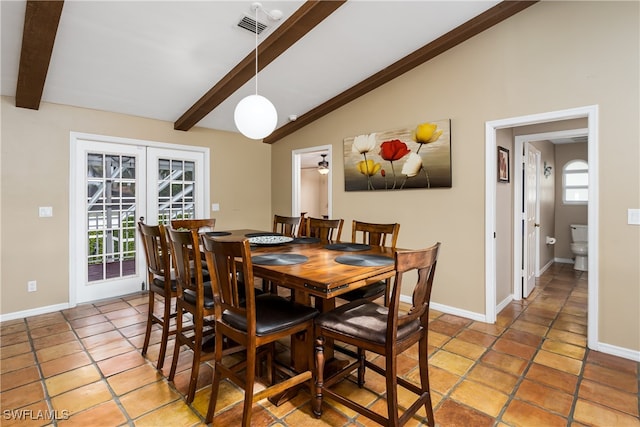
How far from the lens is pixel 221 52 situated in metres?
3.07

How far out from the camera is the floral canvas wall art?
11.4ft

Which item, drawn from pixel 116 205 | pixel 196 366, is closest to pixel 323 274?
pixel 196 366

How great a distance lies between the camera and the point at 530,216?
423 cm

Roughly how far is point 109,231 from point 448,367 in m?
4.01

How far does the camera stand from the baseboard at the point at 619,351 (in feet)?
8.19

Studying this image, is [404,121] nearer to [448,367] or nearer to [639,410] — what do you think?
[448,367]

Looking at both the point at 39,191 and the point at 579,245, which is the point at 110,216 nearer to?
the point at 39,191

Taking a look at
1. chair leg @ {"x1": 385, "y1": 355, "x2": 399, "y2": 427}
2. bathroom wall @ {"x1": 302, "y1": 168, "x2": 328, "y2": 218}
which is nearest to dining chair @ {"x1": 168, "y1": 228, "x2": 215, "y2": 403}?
chair leg @ {"x1": 385, "y1": 355, "x2": 399, "y2": 427}

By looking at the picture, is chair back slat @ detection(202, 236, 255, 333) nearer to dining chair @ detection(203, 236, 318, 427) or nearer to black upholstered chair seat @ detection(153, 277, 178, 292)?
dining chair @ detection(203, 236, 318, 427)

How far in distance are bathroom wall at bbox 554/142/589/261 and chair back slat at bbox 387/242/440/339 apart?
5886mm

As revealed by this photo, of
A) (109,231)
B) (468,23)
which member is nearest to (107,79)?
(109,231)

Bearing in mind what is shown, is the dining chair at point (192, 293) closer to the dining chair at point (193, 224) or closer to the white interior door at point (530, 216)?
the dining chair at point (193, 224)

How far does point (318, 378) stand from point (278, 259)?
711 mm

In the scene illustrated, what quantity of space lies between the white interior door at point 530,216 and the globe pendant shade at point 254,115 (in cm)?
324
